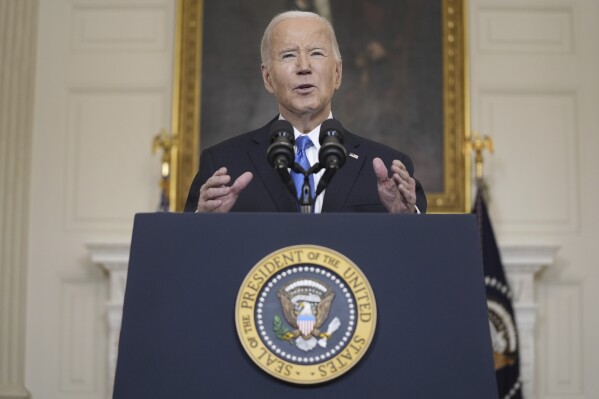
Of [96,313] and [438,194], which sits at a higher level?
[438,194]

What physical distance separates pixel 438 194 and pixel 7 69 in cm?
323

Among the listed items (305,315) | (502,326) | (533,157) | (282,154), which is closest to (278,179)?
(282,154)

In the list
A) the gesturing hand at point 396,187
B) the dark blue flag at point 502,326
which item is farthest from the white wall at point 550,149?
the gesturing hand at point 396,187

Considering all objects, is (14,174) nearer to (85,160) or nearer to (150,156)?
(85,160)

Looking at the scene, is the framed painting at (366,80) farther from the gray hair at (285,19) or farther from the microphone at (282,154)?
the microphone at (282,154)

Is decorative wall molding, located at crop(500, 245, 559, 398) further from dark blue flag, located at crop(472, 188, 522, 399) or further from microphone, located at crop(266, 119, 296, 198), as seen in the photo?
microphone, located at crop(266, 119, 296, 198)

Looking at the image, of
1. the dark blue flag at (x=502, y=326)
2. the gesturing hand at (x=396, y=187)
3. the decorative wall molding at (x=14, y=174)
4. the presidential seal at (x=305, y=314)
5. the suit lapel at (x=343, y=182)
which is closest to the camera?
the presidential seal at (x=305, y=314)

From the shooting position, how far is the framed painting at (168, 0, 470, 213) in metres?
6.35

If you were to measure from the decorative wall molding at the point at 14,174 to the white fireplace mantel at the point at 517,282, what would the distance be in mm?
672

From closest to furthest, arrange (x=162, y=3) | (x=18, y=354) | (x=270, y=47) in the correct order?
(x=270, y=47), (x=18, y=354), (x=162, y=3)

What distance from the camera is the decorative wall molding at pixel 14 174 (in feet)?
20.2

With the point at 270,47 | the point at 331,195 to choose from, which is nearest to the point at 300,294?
the point at 331,195

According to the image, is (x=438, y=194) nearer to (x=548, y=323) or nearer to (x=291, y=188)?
(x=548, y=323)

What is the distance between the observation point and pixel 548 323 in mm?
6246
